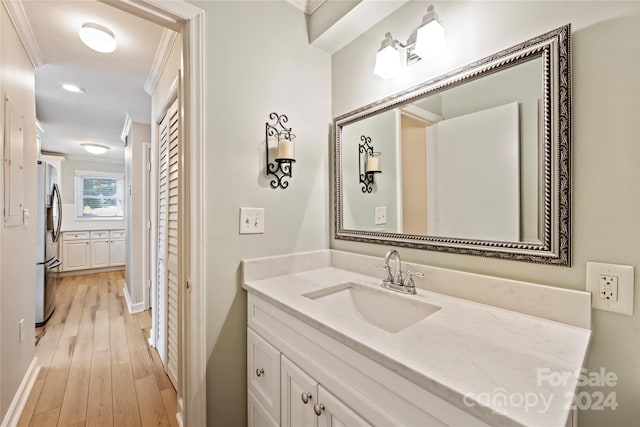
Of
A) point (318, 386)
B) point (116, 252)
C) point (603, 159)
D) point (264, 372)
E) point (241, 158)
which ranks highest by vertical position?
point (241, 158)

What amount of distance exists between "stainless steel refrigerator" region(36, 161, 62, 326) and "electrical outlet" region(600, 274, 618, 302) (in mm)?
3679

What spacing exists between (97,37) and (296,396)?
237 centimetres

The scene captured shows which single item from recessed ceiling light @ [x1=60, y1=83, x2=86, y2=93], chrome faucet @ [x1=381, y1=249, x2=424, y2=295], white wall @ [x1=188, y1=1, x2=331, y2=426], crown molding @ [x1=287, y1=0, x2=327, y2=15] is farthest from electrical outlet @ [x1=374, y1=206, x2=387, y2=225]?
recessed ceiling light @ [x1=60, y1=83, x2=86, y2=93]

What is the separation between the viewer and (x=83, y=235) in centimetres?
524

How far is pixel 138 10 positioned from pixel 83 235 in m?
5.69

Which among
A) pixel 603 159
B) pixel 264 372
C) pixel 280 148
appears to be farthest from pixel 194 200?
pixel 603 159

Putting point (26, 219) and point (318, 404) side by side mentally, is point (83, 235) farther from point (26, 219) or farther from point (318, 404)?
point (318, 404)

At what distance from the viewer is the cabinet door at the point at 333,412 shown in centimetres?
75

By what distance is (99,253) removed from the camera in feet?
17.7

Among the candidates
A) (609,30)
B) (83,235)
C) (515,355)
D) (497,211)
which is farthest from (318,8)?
(83,235)

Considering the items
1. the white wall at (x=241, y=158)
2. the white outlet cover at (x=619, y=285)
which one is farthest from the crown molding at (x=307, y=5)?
the white outlet cover at (x=619, y=285)

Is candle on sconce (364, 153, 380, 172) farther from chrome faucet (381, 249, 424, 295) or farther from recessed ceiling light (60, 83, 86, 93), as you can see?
recessed ceiling light (60, 83, 86, 93)

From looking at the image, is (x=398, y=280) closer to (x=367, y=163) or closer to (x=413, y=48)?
(x=367, y=163)

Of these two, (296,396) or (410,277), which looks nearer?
(296,396)
